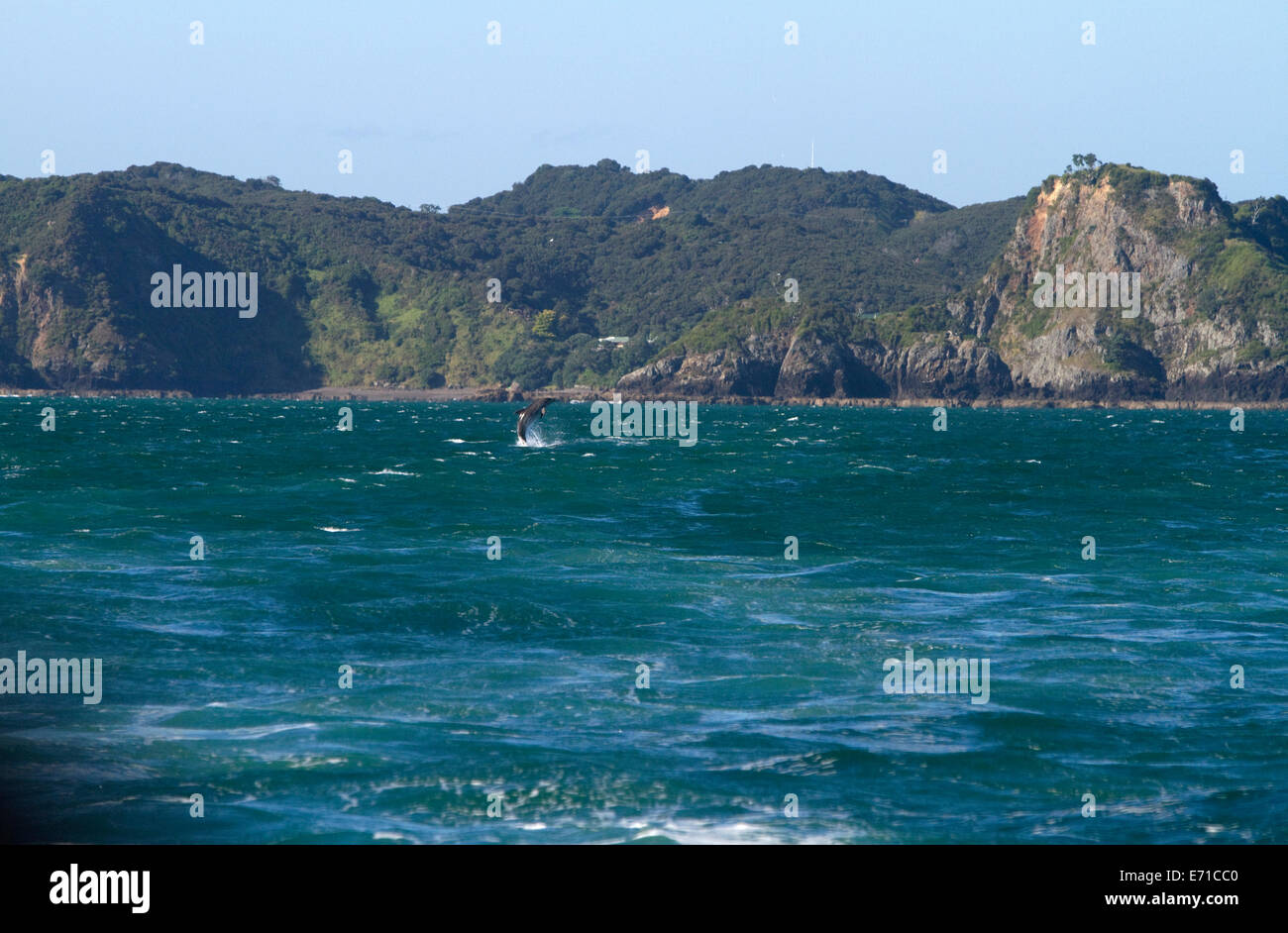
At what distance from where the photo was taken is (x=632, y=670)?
19.4 meters

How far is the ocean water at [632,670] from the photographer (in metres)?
13.0

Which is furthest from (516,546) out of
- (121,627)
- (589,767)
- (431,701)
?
(589,767)

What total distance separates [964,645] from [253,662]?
422 inches

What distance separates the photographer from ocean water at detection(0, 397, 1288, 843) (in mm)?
13047

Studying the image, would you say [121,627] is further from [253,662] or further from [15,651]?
[253,662]

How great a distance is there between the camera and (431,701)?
1731 cm

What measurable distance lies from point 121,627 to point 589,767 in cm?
1097

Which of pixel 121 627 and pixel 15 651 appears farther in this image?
pixel 121 627

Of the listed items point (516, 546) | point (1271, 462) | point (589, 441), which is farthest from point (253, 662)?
point (589, 441)
